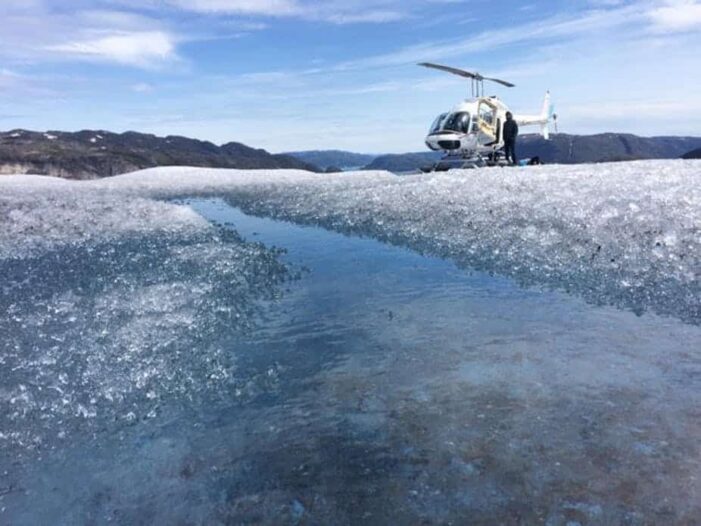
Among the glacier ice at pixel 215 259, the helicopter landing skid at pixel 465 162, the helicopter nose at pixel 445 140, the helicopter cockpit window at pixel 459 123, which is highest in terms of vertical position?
the helicopter cockpit window at pixel 459 123

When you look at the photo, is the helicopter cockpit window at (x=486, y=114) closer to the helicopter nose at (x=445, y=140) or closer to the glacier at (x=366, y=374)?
the helicopter nose at (x=445, y=140)

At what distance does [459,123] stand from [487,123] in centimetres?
227

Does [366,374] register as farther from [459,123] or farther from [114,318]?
[459,123]

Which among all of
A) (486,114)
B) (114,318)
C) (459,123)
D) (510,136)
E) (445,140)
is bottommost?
(114,318)

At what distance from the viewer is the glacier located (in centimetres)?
476

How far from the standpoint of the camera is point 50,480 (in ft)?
16.9

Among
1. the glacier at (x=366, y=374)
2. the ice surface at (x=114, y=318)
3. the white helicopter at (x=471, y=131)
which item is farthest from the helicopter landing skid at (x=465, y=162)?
the ice surface at (x=114, y=318)

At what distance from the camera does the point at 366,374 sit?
7.25 m

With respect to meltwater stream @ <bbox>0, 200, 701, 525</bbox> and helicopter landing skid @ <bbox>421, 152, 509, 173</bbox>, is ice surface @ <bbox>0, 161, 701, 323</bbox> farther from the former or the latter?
helicopter landing skid @ <bbox>421, 152, 509, 173</bbox>

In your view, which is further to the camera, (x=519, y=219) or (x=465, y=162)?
(x=465, y=162)

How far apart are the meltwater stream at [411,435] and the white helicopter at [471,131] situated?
2581cm

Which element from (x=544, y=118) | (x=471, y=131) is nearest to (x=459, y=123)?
(x=471, y=131)

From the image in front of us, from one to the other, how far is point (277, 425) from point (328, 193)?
20.7 m

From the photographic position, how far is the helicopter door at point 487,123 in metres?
34.3
